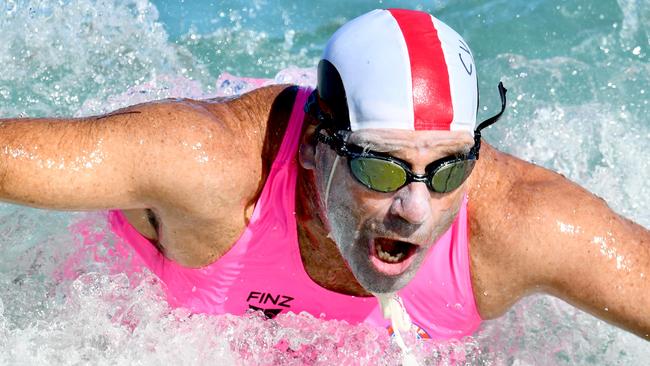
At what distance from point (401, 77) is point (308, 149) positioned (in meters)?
0.49

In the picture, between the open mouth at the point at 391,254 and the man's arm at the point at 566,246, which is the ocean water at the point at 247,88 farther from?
the open mouth at the point at 391,254

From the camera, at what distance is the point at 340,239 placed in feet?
9.62

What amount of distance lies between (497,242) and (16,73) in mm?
2871

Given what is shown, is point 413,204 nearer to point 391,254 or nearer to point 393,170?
point 393,170

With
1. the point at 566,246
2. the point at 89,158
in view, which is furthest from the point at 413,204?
the point at 89,158

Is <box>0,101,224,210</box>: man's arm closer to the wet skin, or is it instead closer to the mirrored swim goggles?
the wet skin

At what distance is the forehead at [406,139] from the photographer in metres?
2.74

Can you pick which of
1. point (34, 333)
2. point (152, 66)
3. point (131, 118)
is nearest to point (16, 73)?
point (152, 66)

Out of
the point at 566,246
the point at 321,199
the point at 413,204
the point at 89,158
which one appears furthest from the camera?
the point at 566,246

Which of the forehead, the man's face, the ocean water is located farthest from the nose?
the ocean water

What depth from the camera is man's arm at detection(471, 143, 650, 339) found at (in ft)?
10.6

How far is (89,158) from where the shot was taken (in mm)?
2904

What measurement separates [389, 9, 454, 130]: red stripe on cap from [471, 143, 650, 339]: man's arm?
0.61m

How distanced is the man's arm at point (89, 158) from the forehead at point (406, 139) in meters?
0.56
